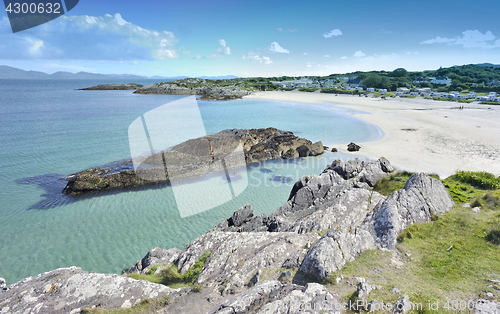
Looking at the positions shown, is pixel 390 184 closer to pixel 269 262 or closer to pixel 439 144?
pixel 269 262

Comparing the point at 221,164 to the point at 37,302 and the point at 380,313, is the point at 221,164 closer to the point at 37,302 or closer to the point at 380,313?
the point at 37,302

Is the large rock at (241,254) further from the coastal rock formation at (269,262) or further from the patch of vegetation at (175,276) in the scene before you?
the patch of vegetation at (175,276)

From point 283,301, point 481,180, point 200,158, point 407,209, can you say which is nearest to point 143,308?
point 283,301

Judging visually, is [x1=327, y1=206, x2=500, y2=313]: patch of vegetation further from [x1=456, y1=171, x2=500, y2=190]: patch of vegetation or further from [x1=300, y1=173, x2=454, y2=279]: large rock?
[x1=456, y1=171, x2=500, y2=190]: patch of vegetation

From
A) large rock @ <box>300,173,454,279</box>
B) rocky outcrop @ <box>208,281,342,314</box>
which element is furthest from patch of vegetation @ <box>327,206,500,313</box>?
rocky outcrop @ <box>208,281,342,314</box>

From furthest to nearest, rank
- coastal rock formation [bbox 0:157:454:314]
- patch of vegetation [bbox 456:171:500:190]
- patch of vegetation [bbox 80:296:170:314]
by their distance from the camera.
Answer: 1. patch of vegetation [bbox 456:171:500:190]
2. patch of vegetation [bbox 80:296:170:314]
3. coastal rock formation [bbox 0:157:454:314]

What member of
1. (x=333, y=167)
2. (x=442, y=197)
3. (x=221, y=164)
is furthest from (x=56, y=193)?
(x=442, y=197)
